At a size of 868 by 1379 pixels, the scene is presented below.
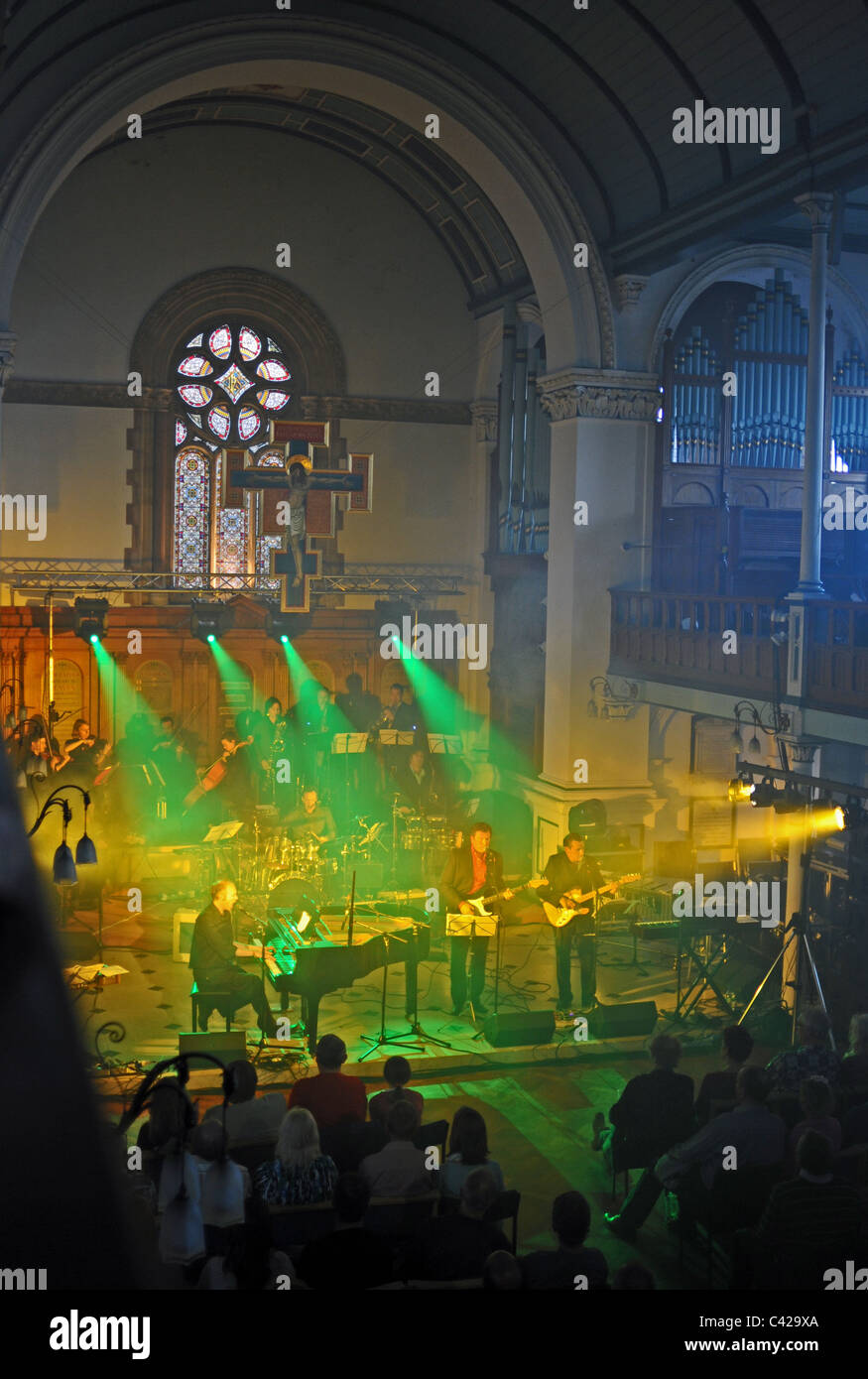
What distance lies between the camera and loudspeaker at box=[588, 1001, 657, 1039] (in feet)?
37.7

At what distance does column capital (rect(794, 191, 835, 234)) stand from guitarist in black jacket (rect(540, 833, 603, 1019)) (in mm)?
6114

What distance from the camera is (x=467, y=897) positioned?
12211mm

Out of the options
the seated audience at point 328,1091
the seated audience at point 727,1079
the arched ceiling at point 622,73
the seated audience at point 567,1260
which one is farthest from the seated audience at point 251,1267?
the arched ceiling at point 622,73

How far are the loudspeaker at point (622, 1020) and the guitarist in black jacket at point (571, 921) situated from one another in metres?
0.61

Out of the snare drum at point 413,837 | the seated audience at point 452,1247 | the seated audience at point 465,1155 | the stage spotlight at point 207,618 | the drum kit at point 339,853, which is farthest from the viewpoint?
the stage spotlight at point 207,618

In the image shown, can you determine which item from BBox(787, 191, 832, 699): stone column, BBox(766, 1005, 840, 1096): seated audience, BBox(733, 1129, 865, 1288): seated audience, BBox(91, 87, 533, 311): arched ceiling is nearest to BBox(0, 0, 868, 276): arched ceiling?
BBox(787, 191, 832, 699): stone column

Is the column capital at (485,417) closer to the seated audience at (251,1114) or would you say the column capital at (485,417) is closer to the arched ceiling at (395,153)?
the arched ceiling at (395,153)

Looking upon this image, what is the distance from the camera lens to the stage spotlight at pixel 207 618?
1942 centimetres

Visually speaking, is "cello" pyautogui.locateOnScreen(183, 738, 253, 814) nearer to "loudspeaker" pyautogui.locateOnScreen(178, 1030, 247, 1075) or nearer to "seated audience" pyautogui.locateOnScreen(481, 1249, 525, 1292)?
"loudspeaker" pyautogui.locateOnScreen(178, 1030, 247, 1075)

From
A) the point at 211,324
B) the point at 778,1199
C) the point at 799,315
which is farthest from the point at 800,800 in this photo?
the point at 211,324

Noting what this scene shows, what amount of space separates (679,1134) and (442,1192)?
171cm

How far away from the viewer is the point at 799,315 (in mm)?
17266

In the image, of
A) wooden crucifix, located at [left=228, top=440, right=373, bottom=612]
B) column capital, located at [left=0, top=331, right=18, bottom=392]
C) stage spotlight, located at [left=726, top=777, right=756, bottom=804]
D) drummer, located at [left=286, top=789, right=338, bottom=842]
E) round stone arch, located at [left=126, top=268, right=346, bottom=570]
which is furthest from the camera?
round stone arch, located at [left=126, top=268, right=346, bottom=570]

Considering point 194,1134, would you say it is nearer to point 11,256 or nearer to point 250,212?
point 11,256
